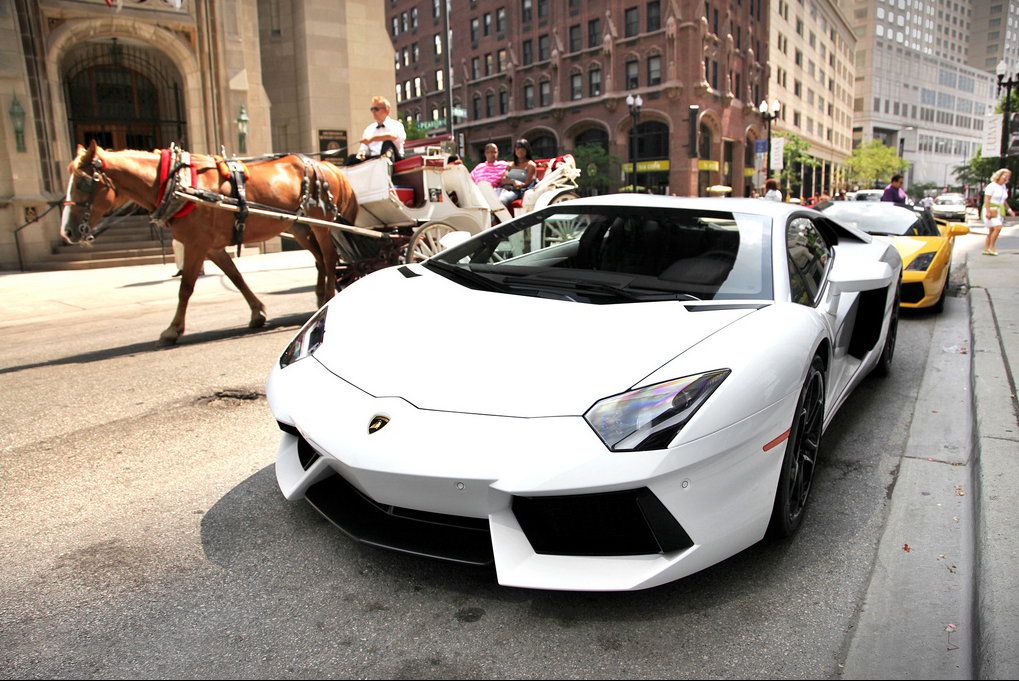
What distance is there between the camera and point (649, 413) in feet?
7.40

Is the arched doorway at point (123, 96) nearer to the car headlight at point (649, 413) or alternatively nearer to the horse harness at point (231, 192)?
the horse harness at point (231, 192)

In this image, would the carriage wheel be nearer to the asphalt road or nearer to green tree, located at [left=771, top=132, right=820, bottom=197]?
the asphalt road

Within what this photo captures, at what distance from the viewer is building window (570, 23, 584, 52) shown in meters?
54.6

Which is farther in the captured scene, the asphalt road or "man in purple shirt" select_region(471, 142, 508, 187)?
"man in purple shirt" select_region(471, 142, 508, 187)

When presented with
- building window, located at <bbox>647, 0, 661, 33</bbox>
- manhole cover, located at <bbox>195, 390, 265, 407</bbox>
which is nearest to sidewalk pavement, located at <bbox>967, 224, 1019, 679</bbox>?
manhole cover, located at <bbox>195, 390, 265, 407</bbox>

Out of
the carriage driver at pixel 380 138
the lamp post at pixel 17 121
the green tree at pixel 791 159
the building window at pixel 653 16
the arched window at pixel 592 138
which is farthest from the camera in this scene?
the green tree at pixel 791 159

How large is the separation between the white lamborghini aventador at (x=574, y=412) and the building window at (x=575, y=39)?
5616 centimetres

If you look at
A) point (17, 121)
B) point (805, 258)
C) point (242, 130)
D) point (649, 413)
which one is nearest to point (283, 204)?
point (805, 258)

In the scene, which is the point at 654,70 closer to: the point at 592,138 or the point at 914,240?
the point at 592,138

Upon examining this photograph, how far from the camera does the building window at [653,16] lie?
50188 millimetres

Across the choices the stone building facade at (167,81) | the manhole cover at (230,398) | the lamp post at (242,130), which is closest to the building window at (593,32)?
the stone building facade at (167,81)

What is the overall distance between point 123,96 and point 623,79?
4115cm

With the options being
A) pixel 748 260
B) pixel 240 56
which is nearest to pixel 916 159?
pixel 240 56

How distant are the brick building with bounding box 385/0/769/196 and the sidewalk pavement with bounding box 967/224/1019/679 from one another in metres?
39.7
